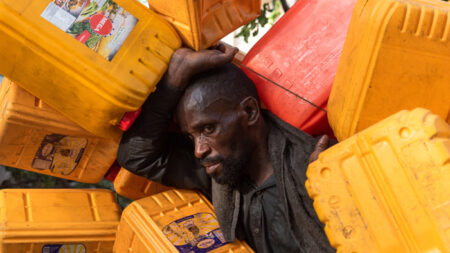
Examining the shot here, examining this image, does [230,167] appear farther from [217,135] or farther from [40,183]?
[40,183]


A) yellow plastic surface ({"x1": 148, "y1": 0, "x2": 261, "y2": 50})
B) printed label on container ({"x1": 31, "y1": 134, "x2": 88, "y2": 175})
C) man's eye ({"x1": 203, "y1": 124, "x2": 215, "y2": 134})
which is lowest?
printed label on container ({"x1": 31, "y1": 134, "x2": 88, "y2": 175})

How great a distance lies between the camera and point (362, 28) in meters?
1.94

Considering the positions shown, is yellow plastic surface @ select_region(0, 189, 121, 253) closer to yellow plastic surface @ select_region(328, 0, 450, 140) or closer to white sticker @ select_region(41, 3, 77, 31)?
white sticker @ select_region(41, 3, 77, 31)

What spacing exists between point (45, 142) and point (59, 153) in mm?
95

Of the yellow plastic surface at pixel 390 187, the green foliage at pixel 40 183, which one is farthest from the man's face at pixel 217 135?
the green foliage at pixel 40 183

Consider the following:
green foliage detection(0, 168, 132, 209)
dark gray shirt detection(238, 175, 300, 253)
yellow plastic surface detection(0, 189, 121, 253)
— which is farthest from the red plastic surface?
green foliage detection(0, 168, 132, 209)

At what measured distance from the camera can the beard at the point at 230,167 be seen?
2264 mm

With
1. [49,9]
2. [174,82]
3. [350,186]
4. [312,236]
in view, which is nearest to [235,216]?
[312,236]

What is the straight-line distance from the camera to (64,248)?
2.52 metres

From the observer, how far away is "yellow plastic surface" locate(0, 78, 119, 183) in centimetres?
234

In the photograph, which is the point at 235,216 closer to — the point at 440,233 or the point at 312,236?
the point at 312,236

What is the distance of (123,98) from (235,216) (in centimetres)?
69

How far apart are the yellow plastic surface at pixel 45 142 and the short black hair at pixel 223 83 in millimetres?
Result: 493

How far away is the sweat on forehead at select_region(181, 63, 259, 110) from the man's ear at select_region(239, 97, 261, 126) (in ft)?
0.08
